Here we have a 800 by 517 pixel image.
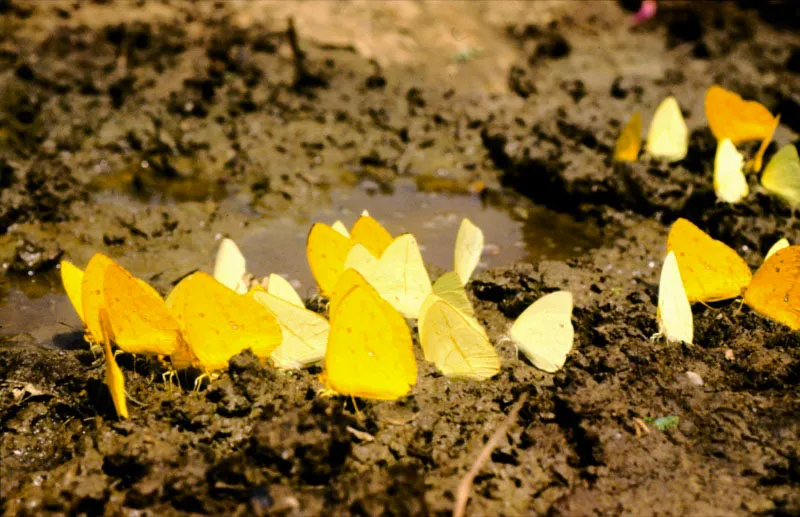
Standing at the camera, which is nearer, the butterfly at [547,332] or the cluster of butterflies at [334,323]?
the cluster of butterflies at [334,323]

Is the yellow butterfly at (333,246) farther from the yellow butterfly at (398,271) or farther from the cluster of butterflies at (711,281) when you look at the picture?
the cluster of butterflies at (711,281)

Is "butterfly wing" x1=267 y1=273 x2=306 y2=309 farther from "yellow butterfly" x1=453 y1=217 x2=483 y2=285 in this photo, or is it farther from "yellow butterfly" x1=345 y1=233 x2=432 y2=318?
"yellow butterfly" x1=453 y1=217 x2=483 y2=285

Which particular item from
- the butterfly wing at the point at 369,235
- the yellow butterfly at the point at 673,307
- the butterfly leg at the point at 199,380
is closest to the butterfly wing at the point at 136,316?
the butterfly leg at the point at 199,380

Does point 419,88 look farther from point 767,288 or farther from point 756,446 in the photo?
point 756,446

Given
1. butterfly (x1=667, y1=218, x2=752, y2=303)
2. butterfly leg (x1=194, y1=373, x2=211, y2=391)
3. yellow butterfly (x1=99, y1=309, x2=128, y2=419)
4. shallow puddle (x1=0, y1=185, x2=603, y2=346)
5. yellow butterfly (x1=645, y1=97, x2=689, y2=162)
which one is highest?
yellow butterfly (x1=645, y1=97, x2=689, y2=162)

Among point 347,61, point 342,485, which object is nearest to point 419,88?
point 347,61

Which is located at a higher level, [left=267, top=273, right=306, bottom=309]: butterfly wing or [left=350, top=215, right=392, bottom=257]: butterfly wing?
[left=350, top=215, right=392, bottom=257]: butterfly wing

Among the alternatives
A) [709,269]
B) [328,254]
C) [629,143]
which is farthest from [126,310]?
[629,143]

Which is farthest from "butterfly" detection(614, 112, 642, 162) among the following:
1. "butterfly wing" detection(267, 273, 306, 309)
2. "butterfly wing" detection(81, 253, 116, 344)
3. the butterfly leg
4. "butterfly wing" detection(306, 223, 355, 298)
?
"butterfly wing" detection(81, 253, 116, 344)
